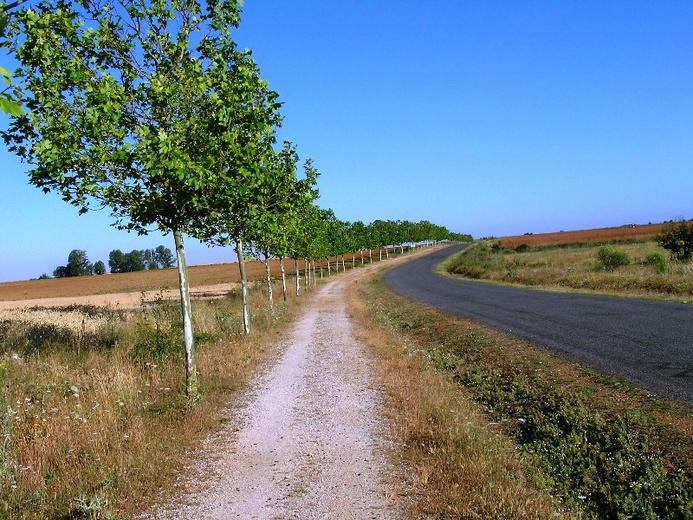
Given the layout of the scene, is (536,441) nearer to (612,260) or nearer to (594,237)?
(612,260)

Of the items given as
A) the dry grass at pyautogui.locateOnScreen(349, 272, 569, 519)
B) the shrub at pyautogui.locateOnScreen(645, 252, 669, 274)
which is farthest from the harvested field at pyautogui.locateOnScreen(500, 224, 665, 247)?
the dry grass at pyautogui.locateOnScreen(349, 272, 569, 519)

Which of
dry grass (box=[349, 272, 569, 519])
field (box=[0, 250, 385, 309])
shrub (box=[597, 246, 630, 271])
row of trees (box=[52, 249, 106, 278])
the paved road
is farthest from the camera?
row of trees (box=[52, 249, 106, 278])

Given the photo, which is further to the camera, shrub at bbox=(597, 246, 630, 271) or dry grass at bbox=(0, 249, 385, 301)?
dry grass at bbox=(0, 249, 385, 301)

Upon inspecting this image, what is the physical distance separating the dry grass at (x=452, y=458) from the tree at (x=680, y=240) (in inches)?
1211

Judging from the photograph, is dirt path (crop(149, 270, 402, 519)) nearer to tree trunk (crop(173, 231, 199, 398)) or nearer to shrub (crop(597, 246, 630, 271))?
tree trunk (crop(173, 231, 199, 398))

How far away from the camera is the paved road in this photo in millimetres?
10280

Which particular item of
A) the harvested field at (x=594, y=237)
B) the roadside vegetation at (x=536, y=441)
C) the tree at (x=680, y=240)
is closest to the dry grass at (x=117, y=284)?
the harvested field at (x=594, y=237)

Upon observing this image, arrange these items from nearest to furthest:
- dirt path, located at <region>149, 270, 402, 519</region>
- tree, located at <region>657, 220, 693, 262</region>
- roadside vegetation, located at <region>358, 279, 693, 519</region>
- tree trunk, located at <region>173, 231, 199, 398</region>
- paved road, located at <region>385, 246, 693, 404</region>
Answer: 1. dirt path, located at <region>149, 270, 402, 519</region>
2. roadside vegetation, located at <region>358, 279, 693, 519</region>
3. tree trunk, located at <region>173, 231, 199, 398</region>
4. paved road, located at <region>385, 246, 693, 404</region>
5. tree, located at <region>657, 220, 693, 262</region>

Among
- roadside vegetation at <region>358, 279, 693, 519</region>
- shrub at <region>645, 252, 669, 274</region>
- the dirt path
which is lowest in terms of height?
roadside vegetation at <region>358, 279, 693, 519</region>

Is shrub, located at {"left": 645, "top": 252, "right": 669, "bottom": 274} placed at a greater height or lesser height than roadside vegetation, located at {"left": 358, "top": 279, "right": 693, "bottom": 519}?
greater

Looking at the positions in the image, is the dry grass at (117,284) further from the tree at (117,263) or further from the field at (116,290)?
the tree at (117,263)

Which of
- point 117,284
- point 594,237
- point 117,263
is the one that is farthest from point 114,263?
point 594,237

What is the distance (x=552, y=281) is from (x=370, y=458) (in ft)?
94.7

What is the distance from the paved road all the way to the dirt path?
18.2 ft
